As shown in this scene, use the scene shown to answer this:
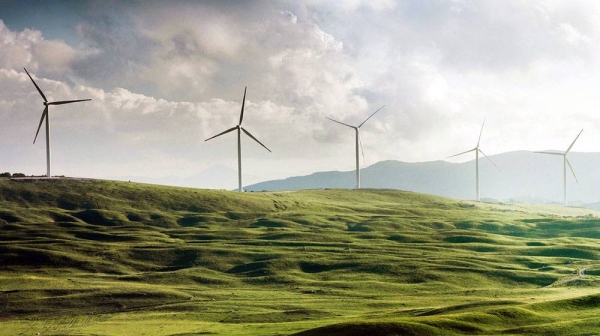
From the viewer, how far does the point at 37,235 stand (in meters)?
195

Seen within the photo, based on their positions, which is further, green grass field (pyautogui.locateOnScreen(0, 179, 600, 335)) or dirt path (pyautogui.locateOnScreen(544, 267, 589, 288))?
dirt path (pyautogui.locateOnScreen(544, 267, 589, 288))

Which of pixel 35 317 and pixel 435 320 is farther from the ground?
pixel 435 320

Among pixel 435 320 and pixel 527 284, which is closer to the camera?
pixel 435 320

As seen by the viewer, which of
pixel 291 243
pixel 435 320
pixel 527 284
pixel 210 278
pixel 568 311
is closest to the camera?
pixel 435 320

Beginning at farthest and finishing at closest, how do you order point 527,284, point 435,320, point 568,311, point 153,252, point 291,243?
point 291,243
point 153,252
point 527,284
point 568,311
point 435,320

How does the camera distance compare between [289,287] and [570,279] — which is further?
[289,287]

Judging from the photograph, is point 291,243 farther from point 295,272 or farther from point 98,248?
point 98,248

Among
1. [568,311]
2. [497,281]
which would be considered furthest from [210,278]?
[568,311]

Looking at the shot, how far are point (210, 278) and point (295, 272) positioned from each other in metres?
18.5

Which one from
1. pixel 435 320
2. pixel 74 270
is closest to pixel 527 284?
pixel 435 320

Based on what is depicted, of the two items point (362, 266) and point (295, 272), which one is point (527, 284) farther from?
point (295, 272)

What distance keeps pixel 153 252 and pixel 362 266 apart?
175ft

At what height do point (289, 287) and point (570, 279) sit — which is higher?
point (570, 279)

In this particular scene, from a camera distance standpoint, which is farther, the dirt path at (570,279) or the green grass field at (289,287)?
the dirt path at (570,279)
